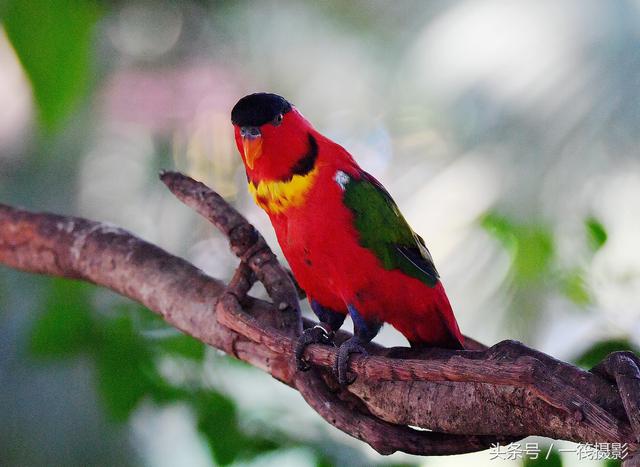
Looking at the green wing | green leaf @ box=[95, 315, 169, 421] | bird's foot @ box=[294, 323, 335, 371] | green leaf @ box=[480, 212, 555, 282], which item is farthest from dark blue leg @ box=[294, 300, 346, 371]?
green leaf @ box=[95, 315, 169, 421]

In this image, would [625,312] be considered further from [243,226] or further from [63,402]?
[63,402]

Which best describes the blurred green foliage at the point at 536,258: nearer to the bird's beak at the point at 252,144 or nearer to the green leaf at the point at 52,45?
the bird's beak at the point at 252,144

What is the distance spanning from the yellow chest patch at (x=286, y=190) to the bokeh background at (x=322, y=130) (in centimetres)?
53

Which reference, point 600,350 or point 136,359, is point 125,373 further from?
point 600,350

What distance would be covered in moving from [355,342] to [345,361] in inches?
2.6

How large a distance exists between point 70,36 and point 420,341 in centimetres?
95

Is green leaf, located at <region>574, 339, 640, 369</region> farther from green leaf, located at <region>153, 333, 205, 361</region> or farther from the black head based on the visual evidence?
green leaf, located at <region>153, 333, 205, 361</region>

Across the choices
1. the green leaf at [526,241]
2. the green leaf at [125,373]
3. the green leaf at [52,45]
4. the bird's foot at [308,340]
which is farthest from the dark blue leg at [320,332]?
the green leaf at [52,45]

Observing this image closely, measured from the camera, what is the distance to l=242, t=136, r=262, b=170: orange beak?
1.12 metres

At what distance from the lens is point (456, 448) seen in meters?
1.02

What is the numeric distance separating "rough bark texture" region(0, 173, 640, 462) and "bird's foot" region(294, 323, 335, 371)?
0.07ft

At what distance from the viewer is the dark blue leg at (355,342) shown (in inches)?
42.6

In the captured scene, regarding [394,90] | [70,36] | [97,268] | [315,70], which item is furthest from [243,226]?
[315,70]

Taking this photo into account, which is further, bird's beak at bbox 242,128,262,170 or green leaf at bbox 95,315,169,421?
green leaf at bbox 95,315,169,421
